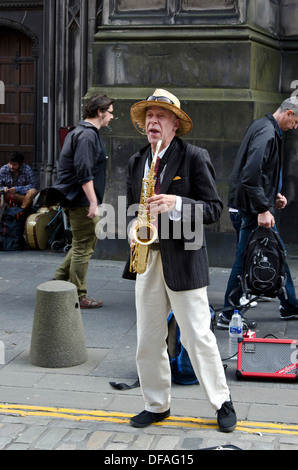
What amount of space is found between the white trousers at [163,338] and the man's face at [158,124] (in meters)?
0.72

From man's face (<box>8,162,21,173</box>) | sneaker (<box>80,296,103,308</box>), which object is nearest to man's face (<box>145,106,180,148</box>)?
sneaker (<box>80,296,103,308</box>)

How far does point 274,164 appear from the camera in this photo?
7.39m

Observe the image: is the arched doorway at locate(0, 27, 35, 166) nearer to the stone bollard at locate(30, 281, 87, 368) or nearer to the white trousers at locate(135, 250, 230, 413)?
the stone bollard at locate(30, 281, 87, 368)

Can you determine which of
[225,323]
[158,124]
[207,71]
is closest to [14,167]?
[207,71]

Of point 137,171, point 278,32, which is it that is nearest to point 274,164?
point 137,171

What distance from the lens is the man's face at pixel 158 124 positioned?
16.6 ft

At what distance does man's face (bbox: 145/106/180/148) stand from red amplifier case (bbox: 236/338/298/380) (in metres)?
1.96

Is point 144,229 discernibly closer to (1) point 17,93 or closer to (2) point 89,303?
(2) point 89,303

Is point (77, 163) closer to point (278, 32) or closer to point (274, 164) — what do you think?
point (274, 164)

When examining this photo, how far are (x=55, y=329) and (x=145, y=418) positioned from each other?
147 centimetres

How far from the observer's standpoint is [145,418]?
5.25m

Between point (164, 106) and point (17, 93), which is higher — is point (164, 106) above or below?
below

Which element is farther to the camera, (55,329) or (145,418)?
(55,329)

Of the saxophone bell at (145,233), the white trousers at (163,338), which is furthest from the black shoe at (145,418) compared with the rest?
the saxophone bell at (145,233)
